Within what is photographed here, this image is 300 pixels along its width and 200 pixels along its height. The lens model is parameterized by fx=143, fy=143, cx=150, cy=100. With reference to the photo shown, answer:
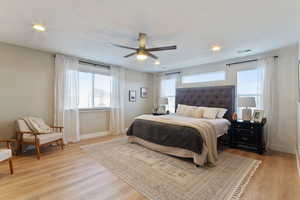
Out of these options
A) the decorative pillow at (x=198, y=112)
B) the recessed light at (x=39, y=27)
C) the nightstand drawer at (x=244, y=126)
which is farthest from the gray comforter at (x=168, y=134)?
the recessed light at (x=39, y=27)

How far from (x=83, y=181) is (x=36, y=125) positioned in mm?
2073

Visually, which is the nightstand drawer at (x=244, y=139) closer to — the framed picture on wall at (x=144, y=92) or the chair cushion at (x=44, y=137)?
the framed picture on wall at (x=144, y=92)

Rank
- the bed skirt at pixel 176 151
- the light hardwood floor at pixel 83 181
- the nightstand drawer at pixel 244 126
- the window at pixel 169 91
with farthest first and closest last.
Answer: the window at pixel 169 91 → the nightstand drawer at pixel 244 126 → the bed skirt at pixel 176 151 → the light hardwood floor at pixel 83 181

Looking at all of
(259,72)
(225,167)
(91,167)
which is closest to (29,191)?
(91,167)

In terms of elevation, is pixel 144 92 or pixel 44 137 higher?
pixel 144 92

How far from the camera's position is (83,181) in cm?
219

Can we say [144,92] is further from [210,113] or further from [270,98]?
[270,98]

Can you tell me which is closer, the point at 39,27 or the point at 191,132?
the point at 39,27

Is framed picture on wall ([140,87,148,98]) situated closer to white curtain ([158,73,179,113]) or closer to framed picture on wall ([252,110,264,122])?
white curtain ([158,73,179,113])

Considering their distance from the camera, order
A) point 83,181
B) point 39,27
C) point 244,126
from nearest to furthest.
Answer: point 83,181 < point 39,27 < point 244,126

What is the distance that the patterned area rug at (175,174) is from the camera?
6.28 ft

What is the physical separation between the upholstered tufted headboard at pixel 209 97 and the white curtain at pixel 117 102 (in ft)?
7.01

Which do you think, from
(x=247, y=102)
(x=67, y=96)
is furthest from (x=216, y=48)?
(x=67, y=96)

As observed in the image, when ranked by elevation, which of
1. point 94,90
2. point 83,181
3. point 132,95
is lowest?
point 83,181
